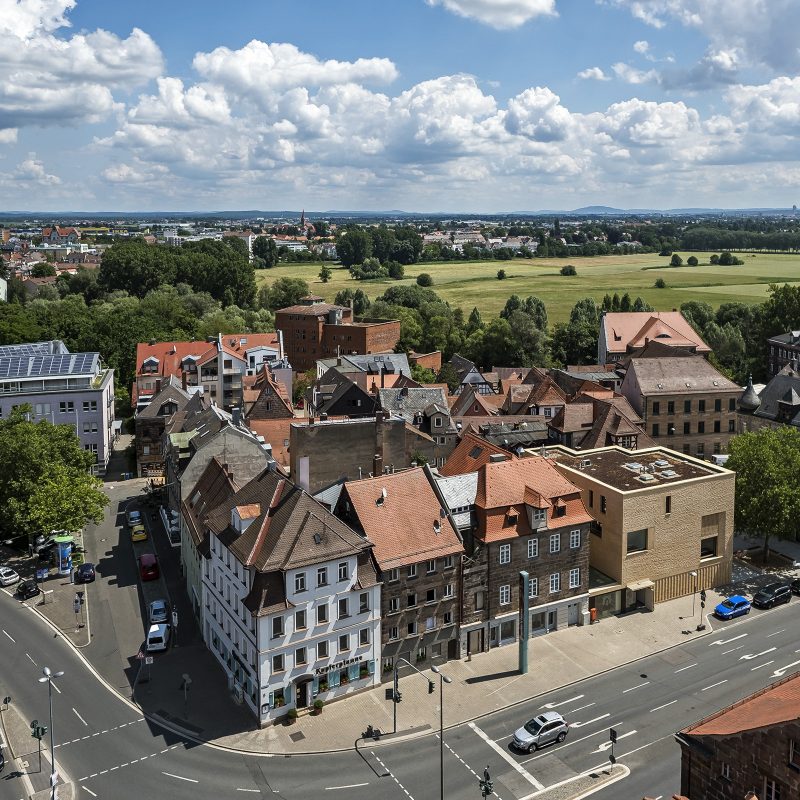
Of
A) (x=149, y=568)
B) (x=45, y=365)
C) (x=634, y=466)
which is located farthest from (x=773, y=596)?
(x=45, y=365)

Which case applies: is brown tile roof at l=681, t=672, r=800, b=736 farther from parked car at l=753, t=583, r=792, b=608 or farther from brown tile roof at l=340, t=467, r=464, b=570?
parked car at l=753, t=583, r=792, b=608

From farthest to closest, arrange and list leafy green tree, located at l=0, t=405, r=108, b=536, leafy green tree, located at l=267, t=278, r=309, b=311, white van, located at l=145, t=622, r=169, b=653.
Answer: leafy green tree, located at l=267, t=278, r=309, b=311 < leafy green tree, located at l=0, t=405, r=108, b=536 < white van, located at l=145, t=622, r=169, b=653

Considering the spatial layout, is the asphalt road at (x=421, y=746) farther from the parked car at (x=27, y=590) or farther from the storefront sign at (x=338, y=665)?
the parked car at (x=27, y=590)

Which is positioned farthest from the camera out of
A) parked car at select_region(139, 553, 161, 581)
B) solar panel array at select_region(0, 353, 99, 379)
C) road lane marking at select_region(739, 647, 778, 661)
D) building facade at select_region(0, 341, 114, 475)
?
solar panel array at select_region(0, 353, 99, 379)

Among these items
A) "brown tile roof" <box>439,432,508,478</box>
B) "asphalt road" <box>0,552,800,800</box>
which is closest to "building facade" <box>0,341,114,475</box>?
"asphalt road" <box>0,552,800,800</box>

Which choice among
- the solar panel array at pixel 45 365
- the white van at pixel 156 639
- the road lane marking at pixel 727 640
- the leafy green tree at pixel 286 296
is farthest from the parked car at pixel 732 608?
the leafy green tree at pixel 286 296
